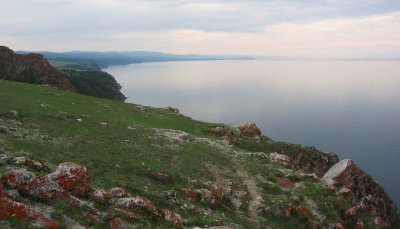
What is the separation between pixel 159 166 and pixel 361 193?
1918cm

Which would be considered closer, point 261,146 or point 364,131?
point 261,146

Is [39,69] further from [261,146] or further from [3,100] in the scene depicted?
[261,146]

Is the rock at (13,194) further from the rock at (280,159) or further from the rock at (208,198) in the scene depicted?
the rock at (280,159)

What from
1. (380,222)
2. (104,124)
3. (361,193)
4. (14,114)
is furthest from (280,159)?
(14,114)

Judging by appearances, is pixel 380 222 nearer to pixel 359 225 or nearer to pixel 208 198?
pixel 359 225

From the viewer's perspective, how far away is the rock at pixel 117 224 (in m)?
16.8

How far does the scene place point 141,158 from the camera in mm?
31516

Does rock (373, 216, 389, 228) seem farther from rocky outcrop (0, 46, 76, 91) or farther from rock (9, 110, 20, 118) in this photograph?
rocky outcrop (0, 46, 76, 91)

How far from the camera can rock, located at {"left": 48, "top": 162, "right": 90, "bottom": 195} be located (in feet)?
62.7


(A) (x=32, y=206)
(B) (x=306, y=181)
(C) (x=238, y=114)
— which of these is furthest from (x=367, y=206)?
(C) (x=238, y=114)

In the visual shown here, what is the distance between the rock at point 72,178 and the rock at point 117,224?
3.07 m

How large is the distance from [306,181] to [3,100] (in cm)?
3292

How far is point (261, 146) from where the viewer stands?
49.0 m

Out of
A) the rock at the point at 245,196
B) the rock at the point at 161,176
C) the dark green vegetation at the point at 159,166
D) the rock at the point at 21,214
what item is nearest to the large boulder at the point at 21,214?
the rock at the point at 21,214
